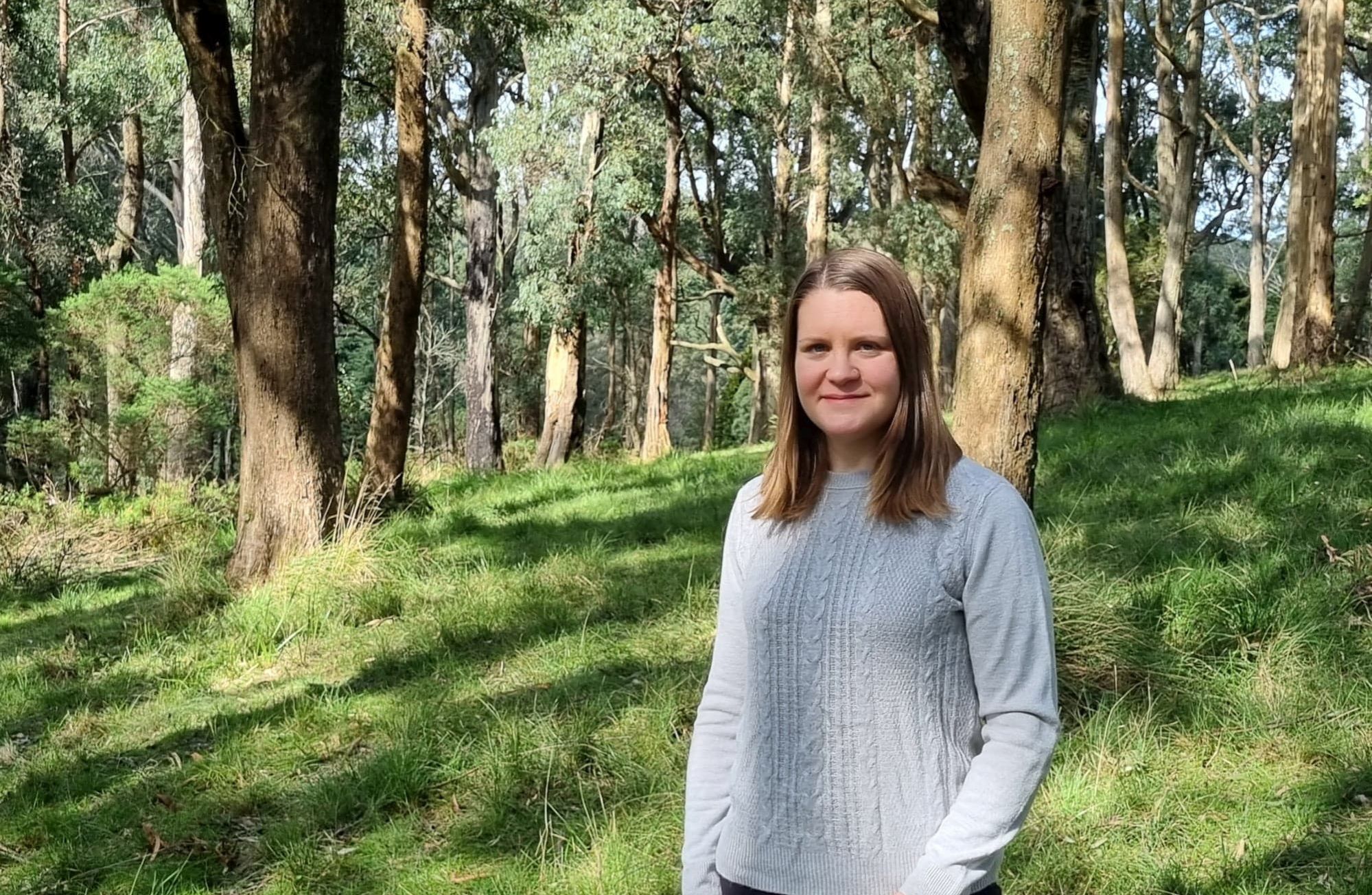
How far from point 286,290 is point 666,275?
39.4 feet

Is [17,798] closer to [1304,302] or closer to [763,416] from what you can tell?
[1304,302]

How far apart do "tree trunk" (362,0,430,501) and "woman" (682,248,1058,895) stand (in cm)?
773

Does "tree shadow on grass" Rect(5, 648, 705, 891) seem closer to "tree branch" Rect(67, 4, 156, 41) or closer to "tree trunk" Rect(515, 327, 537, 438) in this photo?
"tree branch" Rect(67, 4, 156, 41)

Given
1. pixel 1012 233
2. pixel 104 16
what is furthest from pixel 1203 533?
pixel 104 16

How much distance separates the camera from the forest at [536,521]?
389 cm

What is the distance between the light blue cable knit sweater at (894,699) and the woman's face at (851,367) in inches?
3.6

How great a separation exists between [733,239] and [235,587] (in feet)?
69.6

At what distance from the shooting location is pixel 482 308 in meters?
17.8

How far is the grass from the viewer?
3617mm

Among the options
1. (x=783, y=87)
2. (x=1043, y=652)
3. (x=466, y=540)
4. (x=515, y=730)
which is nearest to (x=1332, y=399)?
(x=466, y=540)

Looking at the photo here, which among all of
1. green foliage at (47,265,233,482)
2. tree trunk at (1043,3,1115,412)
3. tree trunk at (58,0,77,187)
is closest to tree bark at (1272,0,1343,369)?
tree trunk at (1043,3,1115,412)

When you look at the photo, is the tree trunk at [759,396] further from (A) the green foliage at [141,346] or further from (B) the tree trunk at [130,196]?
(A) the green foliage at [141,346]

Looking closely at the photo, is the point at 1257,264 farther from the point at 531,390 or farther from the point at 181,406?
the point at 181,406

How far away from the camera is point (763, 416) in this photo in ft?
87.9
